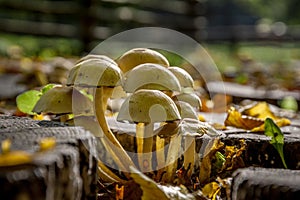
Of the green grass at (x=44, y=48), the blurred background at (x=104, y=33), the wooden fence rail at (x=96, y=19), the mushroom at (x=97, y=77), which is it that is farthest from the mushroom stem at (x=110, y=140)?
the wooden fence rail at (x=96, y=19)

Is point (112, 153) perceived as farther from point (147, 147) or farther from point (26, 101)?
point (26, 101)

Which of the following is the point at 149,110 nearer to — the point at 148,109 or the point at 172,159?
the point at 148,109

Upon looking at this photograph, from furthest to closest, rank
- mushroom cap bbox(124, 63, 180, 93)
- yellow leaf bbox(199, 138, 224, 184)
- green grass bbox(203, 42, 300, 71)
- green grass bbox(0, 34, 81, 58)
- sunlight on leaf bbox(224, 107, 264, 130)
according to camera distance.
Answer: green grass bbox(203, 42, 300, 71)
green grass bbox(0, 34, 81, 58)
sunlight on leaf bbox(224, 107, 264, 130)
yellow leaf bbox(199, 138, 224, 184)
mushroom cap bbox(124, 63, 180, 93)

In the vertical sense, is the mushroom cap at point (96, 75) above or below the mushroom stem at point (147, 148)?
above

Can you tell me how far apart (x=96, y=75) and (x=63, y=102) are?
0.72 ft

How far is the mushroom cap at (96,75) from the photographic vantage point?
1733mm

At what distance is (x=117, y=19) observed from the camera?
11648mm

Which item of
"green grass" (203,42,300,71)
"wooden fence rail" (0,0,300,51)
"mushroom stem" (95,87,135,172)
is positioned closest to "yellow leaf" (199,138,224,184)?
"mushroom stem" (95,87,135,172)

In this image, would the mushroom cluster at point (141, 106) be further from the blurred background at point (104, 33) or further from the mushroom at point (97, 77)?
the blurred background at point (104, 33)

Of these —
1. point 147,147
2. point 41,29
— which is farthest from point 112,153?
point 41,29

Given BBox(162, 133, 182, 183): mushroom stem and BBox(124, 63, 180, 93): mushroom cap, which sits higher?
BBox(124, 63, 180, 93): mushroom cap

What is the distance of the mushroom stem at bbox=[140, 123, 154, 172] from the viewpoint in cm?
191

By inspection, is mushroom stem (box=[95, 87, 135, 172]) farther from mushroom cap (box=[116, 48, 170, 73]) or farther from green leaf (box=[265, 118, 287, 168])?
green leaf (box=[265, 118, 287, 168])

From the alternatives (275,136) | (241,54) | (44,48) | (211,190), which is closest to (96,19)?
(44,48)
